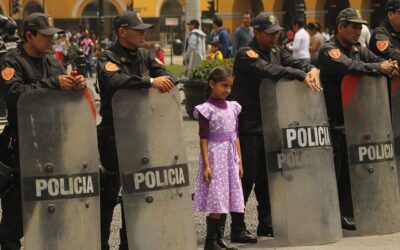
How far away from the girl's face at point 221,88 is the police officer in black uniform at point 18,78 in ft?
3.78

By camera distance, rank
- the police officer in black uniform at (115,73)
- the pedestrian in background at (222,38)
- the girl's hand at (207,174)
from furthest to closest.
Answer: the pedestrian in background at (222,38) < the girl's hand at (207,174) < the police officer in black uniform at (115,73)

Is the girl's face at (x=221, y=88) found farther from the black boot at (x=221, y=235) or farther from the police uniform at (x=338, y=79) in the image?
the police uniform at (x=338, y=79)

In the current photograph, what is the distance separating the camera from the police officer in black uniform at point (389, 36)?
8.65 metres

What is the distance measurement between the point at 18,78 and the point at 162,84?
893 mm

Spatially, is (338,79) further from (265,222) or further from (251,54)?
(265,222)

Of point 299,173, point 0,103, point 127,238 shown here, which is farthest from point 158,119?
point 0,103

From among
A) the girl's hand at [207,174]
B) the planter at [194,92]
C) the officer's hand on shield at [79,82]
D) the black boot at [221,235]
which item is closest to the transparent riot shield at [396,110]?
the black boot at [221,235]

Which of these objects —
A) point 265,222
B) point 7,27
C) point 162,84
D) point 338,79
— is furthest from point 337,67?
point 7,27

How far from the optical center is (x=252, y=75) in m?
8.12

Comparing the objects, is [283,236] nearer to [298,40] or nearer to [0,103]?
[0,103]

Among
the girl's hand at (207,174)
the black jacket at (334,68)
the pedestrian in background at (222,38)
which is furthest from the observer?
the pedestrian in background at (222,38)

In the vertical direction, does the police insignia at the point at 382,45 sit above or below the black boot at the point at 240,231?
above

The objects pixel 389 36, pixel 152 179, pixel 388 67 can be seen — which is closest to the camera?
pixel 152 179

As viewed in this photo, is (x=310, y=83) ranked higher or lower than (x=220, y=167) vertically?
higher
